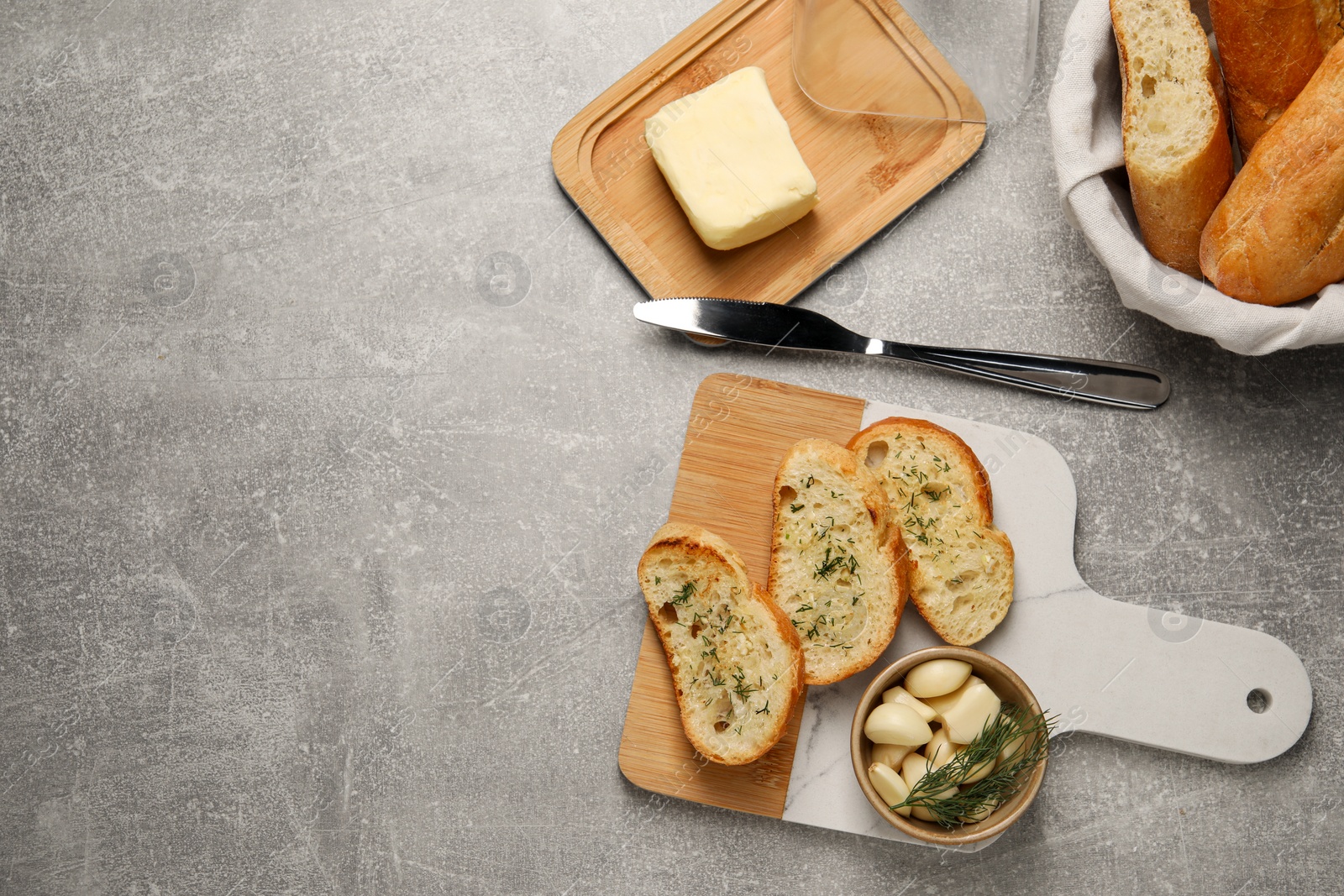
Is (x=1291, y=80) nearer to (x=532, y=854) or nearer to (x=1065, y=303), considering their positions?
(x=1065, y=303)

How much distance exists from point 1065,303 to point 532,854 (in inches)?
47.2

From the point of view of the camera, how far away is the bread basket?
116 centimetres

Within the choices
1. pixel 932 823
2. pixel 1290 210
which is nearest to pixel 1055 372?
pixel 1290 210

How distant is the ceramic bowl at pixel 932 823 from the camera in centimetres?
116

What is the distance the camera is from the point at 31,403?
1411 mm

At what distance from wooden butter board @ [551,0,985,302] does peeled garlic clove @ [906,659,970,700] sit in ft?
1.92

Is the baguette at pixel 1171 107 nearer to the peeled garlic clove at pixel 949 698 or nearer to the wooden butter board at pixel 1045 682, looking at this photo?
the wooden butter board at pixel 1045 682

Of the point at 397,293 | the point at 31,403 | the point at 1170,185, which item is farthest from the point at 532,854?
the point at 1170,185

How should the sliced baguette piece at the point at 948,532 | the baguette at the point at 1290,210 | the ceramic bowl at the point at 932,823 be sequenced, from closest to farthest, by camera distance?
the baguette at the point at 1290,210
the ceramic bowl at the point at 932,823
the sliced baguette piece at the point at 948,532

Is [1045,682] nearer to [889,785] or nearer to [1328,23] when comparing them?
[889,785]

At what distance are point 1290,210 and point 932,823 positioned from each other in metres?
0.92

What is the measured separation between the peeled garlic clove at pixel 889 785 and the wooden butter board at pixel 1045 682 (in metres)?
0.11

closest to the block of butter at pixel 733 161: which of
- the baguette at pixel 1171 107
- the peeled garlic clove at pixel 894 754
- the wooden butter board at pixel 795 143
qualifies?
the wooden butter board at pixel 795 143

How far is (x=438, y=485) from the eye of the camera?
4.54 ft
